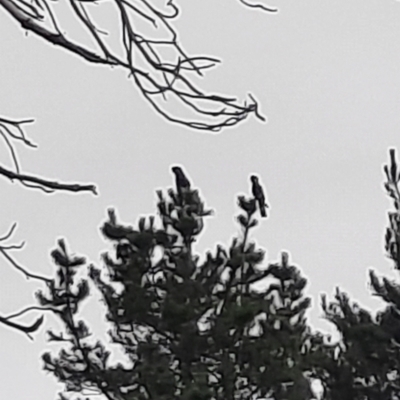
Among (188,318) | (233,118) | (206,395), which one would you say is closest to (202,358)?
(188,318)

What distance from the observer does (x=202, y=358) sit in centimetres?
1390

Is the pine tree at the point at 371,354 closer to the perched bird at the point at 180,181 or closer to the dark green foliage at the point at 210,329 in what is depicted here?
the dark green foliage at the point at 210,329

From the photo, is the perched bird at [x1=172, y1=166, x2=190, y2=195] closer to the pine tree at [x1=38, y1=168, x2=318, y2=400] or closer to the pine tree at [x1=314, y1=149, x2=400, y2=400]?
the pine tree at [x1=38, y1=168, x2=318, y2=400]

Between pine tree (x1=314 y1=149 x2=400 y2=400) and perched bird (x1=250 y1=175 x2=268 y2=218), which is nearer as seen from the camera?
perched bird (x1=250 y1=175 x2=268 y2=218)

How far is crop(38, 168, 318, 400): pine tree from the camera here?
13.4 m

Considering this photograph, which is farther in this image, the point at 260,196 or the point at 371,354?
the point at 371,354

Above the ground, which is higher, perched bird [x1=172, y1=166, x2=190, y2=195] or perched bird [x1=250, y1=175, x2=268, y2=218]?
perched bird [x1=172, y1=166, x2=190, y2=195]

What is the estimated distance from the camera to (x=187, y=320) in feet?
45.3

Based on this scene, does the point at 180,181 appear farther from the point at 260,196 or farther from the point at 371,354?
the point at 371,354

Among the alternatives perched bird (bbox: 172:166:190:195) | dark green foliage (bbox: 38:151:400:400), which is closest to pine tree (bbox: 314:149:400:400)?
dark green foliage (bbox: 38:151:400:400)

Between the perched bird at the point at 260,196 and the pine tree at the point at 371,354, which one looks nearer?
the perched bird at the point at 260,196

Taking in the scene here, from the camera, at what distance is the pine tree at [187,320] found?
13.4 meters

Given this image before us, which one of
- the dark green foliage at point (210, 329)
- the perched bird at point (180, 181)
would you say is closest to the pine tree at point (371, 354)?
the dark green foliage at point (210, 329)

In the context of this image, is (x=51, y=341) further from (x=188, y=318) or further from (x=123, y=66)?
(x=123, y=66)
